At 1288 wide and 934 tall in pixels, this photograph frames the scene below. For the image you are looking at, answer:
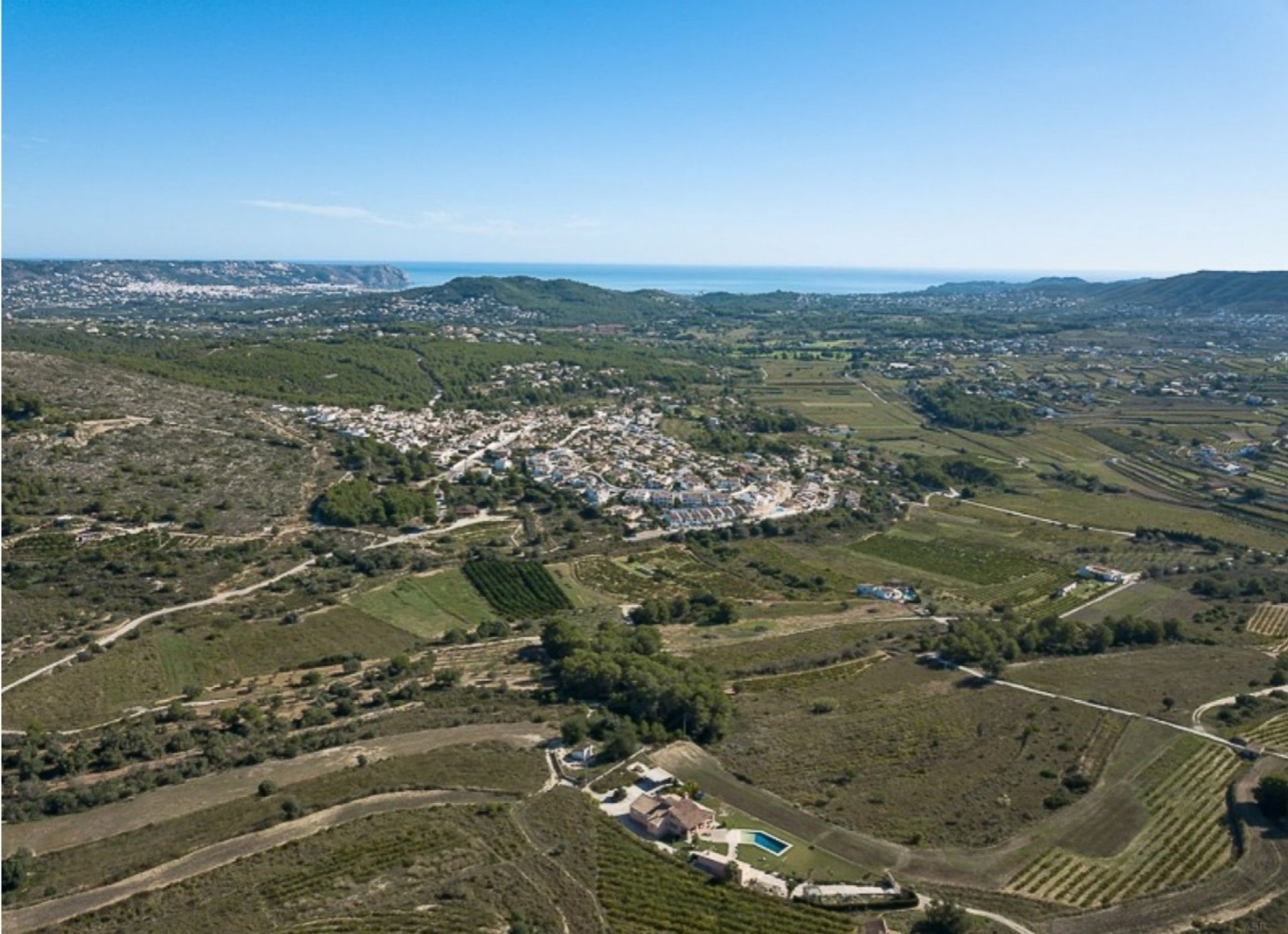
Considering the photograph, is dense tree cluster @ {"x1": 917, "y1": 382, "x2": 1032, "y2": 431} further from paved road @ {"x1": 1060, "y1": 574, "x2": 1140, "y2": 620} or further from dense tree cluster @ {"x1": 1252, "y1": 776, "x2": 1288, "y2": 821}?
dense tree cluster @ {"x1": 1252, "y1": 776, "x2": 1288, "y2": 821}

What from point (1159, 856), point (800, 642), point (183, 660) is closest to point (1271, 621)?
point (800, 642)

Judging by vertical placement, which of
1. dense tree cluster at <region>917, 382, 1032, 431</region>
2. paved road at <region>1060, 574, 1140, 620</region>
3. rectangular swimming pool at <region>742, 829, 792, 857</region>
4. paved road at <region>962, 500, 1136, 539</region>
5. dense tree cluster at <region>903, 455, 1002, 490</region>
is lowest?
rectangular swimming pool at <region>742, 829, 792, 857</region>

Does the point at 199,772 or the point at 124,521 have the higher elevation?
the point at 124,521

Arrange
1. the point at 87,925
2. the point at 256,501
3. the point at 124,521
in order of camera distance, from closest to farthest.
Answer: the point at 87,925 < the point at 124,521 < the point at 256,501

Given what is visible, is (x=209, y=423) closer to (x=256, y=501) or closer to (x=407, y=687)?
(x=256, y=501)

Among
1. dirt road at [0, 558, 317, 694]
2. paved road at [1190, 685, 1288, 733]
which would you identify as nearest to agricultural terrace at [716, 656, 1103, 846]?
paved road at [1190, 685, 1288, 733]

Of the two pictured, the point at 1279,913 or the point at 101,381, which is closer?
the point at 1279,913

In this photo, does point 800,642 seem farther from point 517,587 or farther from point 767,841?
point 767,841

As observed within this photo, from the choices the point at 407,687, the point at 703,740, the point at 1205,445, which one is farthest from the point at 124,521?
the point at 1205,445
